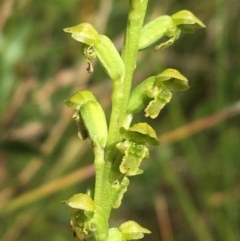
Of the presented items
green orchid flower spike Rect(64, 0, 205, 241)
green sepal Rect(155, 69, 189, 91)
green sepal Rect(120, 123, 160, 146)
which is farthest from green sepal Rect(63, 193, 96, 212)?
green sepal Rect(155, 69, 189, 91)

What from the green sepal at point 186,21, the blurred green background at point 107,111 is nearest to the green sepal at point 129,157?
the green sepal at point 186,21

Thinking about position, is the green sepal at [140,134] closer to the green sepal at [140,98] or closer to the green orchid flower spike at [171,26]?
the green sepal at [140,98]

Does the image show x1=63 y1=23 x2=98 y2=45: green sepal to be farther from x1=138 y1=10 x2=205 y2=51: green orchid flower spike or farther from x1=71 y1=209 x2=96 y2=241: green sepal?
x1=71 y1=209 x2=96 y2=241: green sepal

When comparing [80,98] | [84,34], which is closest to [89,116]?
[80,98]

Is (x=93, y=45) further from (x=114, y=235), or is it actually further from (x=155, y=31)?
(x=114, y=235)

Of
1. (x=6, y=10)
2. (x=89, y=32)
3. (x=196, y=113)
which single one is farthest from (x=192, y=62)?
(x=89, y=32)

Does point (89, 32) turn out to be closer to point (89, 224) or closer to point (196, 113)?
point (89, 224)
